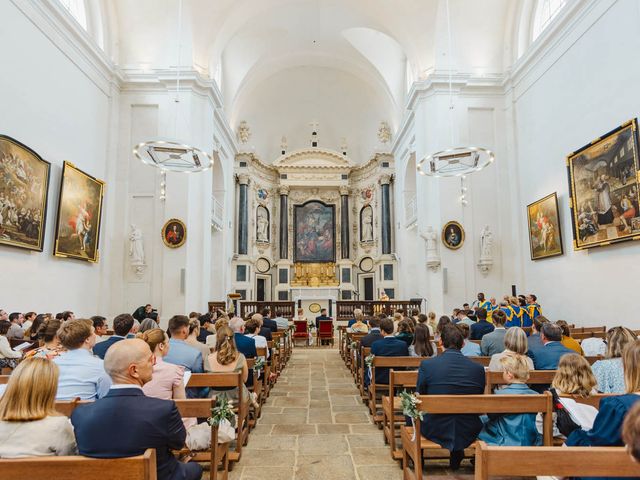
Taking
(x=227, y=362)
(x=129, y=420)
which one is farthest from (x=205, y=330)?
(x=129, y=420)

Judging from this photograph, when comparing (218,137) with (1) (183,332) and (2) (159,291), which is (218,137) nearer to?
(2) (159,291)

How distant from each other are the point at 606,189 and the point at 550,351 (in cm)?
603

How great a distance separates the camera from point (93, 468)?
69.2 inches

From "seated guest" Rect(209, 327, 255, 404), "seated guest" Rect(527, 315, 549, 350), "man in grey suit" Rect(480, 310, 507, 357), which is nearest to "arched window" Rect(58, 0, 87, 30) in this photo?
"seated guest" Rect(209, 327, 255, 404)

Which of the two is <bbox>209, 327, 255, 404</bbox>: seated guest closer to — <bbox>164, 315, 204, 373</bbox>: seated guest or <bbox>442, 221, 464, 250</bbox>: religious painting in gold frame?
<bbox>164, 315, 204, 373</bbox>: seated guest

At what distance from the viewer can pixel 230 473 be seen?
12.3 feet

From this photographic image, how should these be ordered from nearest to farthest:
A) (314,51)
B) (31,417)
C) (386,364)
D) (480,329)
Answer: (31,417), (386,364), (480,329), (314,51)

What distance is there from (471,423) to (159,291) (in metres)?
11.1

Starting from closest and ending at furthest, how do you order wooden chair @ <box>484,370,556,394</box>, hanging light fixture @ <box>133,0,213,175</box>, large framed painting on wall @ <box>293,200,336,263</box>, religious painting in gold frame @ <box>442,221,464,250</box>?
wooden chair @ <box>484,370,556,394</box> < hanging light fixture @ <box>133,0,213,175</box> < religious painting in gold frame @ <box>442,221,464,250</box> < large framed painting on wall @ <box>293,200,336,263</box>

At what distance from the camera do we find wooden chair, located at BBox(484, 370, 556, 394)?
3643 mm

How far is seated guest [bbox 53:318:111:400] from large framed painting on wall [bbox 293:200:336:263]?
2026 centimetres

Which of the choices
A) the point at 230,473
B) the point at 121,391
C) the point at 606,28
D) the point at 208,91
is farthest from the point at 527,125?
the point at 121,391

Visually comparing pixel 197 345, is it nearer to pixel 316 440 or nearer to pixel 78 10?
pixel 316 440

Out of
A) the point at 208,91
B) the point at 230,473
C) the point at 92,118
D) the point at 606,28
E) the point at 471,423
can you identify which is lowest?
the point at 230,473
